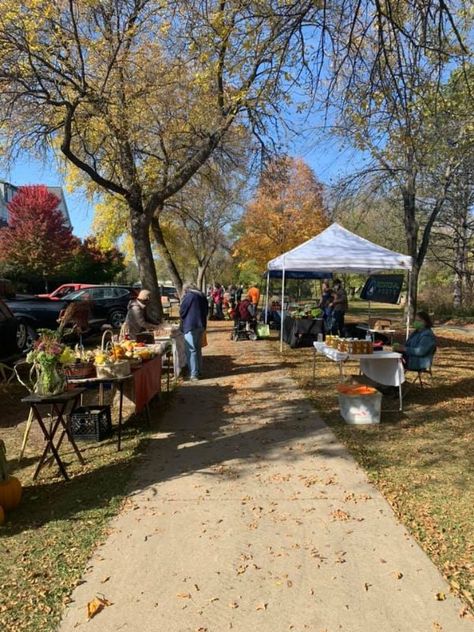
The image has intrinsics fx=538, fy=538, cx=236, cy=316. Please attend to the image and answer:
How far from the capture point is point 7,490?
405 centimetres

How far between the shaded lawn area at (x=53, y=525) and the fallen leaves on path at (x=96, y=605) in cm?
16

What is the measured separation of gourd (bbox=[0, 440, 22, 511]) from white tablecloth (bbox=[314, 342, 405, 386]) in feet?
14.7

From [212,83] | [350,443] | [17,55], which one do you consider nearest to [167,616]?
[350,443]

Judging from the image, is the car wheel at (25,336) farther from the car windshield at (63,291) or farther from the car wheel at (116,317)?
the car windshield at (63,291)

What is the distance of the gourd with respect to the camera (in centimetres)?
404

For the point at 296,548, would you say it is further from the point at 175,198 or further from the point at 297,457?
the point at 175,198

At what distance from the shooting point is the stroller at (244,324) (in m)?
16.0

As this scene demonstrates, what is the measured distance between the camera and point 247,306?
16.0m

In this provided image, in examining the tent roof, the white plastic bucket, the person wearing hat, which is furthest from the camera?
the tent roof

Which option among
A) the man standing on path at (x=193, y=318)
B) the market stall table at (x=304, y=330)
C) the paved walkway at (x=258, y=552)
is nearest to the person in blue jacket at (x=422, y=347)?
the paved walkway at (x=258, y=552)

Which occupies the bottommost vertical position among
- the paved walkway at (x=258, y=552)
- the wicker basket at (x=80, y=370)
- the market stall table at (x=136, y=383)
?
the paved walkway at (x=258, y=552)

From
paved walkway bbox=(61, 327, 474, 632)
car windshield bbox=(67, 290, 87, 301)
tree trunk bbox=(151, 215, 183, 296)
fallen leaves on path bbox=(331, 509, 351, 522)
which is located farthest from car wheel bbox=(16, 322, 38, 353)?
fallen leaves on path bbox=(331, 509, 351, 522)

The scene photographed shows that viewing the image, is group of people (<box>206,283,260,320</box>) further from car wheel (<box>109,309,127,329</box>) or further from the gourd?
the gourd

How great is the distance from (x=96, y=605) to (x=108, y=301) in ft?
55.5
